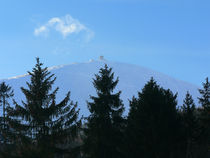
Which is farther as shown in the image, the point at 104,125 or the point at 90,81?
the point at 90,81

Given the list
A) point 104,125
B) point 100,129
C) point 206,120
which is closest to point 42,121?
point 100,129

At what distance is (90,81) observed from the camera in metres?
132

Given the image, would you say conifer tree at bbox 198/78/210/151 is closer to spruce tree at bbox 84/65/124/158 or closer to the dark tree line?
the dark tree line

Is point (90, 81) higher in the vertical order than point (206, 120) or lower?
higher

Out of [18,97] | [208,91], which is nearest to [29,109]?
[208,91]

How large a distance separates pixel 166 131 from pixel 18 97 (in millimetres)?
99201

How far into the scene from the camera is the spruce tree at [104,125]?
90.2ft

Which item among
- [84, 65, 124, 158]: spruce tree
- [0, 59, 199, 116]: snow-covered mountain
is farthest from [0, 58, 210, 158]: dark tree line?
[0, 59, 199, 116]: snow-covered mountain

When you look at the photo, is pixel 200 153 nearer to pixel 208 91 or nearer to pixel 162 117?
pixel 162 117

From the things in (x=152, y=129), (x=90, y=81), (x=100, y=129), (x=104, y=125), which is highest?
(x=90, y=81)

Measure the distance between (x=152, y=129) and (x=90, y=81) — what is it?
11093 cm

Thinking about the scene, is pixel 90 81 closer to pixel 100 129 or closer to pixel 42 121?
pixel 100 129

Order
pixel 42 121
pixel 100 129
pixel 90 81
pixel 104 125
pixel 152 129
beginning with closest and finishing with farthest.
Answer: pixel 152 129
pixel 42 121
pixel 100 129
pixel 104 125
pixel 90 81

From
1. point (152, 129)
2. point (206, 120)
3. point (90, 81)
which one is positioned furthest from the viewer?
point (90, 81)
